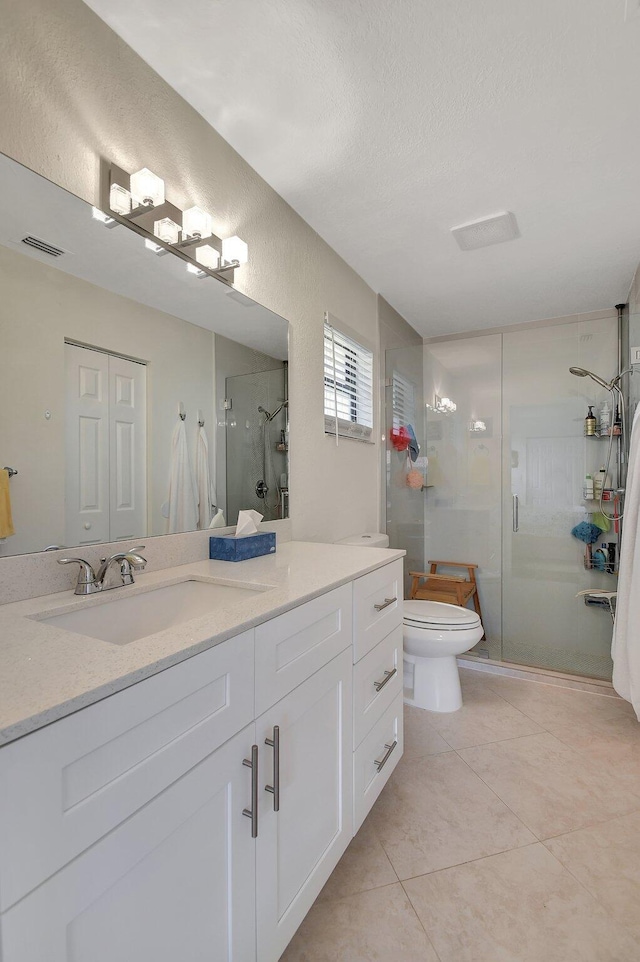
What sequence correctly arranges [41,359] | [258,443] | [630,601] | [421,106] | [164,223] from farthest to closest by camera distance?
1. [630,601]
2. [258,443]
3. [421,106]
4. [164,223]
5. [41,359]

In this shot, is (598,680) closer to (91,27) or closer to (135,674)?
(135,674)

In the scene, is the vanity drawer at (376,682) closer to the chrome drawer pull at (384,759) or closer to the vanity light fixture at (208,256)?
the chrome drawer pull at (384,759)

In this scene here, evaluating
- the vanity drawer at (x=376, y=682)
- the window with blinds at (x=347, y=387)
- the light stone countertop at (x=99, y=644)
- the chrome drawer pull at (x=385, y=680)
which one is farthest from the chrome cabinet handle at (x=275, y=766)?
the window with blinds at (x=347, y=387)

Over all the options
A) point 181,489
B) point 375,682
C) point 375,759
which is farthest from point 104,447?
point 375,759

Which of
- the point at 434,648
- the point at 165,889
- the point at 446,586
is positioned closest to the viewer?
the point at 165,889

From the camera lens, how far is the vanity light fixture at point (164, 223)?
1210 millimetres

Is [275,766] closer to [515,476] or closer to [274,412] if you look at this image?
[274,412]

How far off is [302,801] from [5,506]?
95 cm

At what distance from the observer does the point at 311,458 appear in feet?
6.97

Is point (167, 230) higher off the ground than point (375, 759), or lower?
higher

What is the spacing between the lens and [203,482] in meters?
1.51

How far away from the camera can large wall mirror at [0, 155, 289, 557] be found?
1.02 m

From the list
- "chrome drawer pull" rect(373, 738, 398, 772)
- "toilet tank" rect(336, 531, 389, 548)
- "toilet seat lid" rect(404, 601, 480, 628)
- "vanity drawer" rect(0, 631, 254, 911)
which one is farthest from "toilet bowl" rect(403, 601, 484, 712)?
"vanity drawer" rect(0, 631, 254, 911)

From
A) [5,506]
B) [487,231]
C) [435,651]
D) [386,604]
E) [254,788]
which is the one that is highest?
[487,231]
